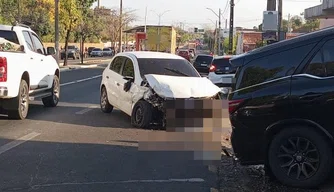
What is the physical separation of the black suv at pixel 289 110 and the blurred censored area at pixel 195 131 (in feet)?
3.71

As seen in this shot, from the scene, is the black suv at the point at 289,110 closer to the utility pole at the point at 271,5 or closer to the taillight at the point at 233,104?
the taillight at the point at 233,104

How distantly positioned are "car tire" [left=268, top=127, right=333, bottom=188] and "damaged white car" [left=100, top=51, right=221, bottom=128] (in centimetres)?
382

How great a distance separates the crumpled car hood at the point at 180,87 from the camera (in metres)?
10.4

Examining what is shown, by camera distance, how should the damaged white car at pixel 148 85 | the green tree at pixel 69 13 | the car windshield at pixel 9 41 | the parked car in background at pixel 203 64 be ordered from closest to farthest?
the damaged white car at pixel 148 85 → the car windshield at pixel 9 41 → the parked car in background at pixel 203 64 → the green tree at pixel 69 13

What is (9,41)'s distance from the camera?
1262 centimetres

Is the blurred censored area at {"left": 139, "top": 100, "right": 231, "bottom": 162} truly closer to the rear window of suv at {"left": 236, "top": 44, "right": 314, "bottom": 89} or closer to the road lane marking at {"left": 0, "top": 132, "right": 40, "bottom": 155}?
the rear window of suv at {"left": 236, "top": 44, "right": 314, "bottom": 89}

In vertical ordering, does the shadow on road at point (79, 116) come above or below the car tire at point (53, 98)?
below

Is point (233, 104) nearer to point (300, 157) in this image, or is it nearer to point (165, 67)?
point (300, 157)

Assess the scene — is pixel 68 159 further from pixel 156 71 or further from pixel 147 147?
pixel 156 71

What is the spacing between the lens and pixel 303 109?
6254 mm

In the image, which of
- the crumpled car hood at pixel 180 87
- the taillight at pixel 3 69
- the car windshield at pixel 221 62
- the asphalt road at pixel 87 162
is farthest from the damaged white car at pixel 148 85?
the car windshield at pixel 221 62

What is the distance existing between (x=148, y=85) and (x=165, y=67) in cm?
138

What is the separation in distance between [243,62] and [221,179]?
1.62 metres

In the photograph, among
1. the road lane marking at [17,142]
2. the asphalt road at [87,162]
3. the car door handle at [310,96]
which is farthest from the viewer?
the road lane marking at [17,142]
